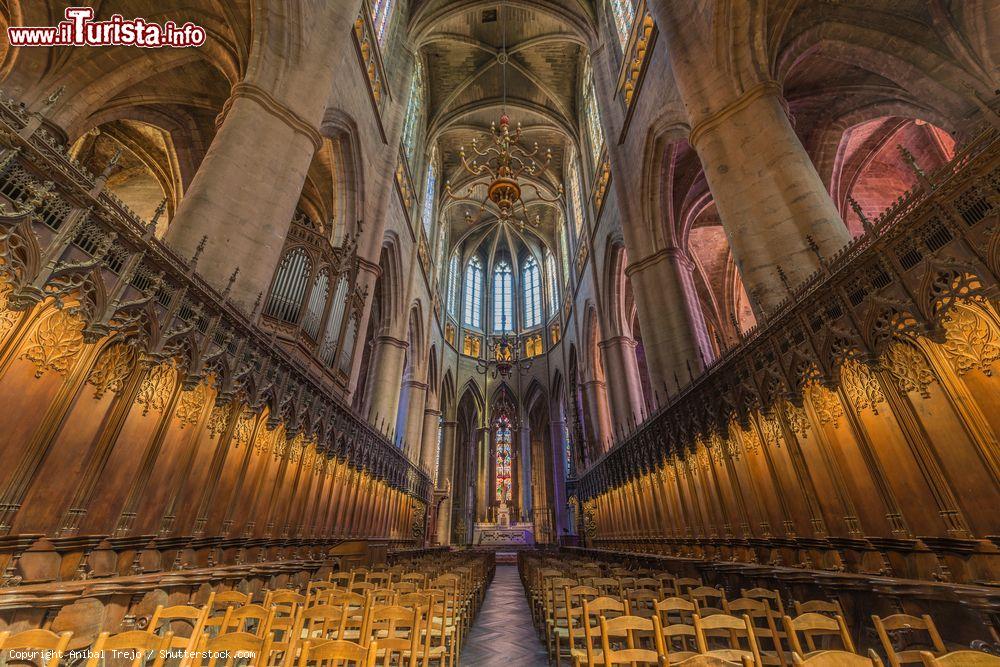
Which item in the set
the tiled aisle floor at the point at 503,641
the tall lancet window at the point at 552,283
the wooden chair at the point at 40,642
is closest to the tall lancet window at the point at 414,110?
the tall lancet window at the point at 552,283

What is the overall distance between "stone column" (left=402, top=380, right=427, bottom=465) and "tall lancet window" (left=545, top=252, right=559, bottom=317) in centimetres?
1121

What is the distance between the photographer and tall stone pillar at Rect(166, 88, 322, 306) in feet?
→ 20.2

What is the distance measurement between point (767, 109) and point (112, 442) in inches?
400

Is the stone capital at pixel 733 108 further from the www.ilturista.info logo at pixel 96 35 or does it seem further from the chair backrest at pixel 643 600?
the www.ilturista.info logo at pixel 96 35

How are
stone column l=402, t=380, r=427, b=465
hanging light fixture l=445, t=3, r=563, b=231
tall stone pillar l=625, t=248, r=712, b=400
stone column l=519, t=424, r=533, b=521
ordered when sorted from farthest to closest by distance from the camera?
1. stone column l=519, t=424, r=533, b=521
2. stone column l=402, t=380, r=427, b=465
3. hanging light fixture l=445, t=3, r=563, b=231
4. tall stone pillar l=625, t=248, r=712, b=400

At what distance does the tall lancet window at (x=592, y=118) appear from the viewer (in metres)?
17.7

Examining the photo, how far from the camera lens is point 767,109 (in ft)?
24.5

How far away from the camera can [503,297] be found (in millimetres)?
31172

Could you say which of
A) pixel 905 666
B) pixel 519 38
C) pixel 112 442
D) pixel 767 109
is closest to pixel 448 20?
pixel 519 38

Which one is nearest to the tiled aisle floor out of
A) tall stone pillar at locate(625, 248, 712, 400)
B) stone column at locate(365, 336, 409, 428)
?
tall stone pillar at locate(625, 248, 712, 400)

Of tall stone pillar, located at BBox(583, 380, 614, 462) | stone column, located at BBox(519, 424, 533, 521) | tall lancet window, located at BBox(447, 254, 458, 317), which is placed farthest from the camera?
tall lancet window, located at BBox(447, 254, 458, 317)

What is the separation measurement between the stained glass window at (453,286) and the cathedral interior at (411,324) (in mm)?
8110

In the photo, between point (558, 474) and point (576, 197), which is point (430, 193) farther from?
point (558, 474)

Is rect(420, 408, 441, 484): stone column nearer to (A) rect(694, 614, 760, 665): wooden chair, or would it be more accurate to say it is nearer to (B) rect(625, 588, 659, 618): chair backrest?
(B) rect(625, 588, 659, 618): chair backrest
